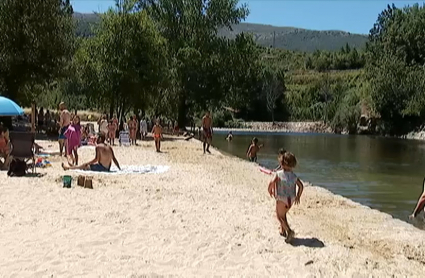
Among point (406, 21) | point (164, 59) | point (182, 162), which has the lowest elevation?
point (182, 162)

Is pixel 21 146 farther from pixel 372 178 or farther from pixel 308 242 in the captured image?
pixel 372 178

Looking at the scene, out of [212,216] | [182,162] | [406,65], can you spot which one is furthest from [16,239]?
[406,65]

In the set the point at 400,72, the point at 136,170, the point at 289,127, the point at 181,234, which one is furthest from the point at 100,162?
the point at 289,127

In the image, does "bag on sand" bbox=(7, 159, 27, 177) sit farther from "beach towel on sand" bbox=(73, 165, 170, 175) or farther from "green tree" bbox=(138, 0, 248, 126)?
"green tree" bbox=(138, 0, 248, 126)

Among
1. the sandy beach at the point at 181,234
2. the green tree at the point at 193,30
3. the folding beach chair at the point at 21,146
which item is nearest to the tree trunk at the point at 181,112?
the green tree at the point at 193,30

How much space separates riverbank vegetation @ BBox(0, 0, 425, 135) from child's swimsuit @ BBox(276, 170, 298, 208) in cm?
2025

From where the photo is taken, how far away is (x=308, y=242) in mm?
7535

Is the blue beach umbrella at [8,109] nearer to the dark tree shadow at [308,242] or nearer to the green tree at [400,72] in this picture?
the dark tree shadow at [308,242]

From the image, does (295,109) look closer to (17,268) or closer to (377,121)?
(377,121)

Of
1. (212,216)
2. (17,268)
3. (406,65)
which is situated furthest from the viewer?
(406,65)

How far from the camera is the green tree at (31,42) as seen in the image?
24.7 m

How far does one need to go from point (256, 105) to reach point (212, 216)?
78045 millimetres

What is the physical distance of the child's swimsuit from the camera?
24.4ft

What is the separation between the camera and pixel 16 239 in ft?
22.5
